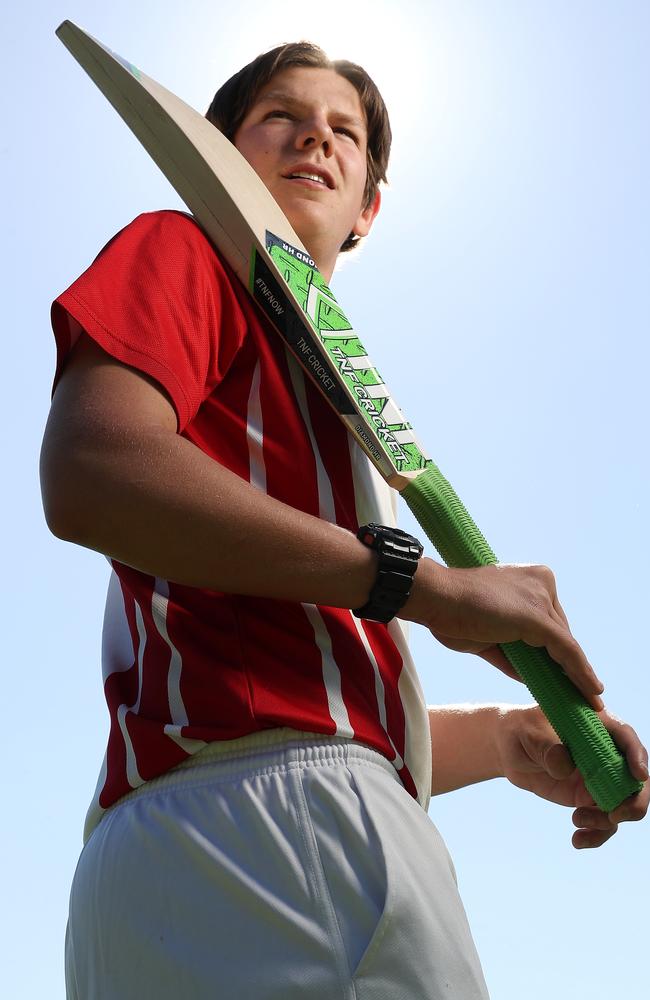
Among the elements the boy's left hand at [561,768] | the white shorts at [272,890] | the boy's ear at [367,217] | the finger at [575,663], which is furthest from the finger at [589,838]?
the boy's ear at [367,217]

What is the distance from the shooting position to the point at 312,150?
236 centimetres

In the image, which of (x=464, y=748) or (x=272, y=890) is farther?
(x=464, y=748)

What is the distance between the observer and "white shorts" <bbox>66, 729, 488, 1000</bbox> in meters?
1.41

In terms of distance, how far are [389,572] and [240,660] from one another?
0.85ft

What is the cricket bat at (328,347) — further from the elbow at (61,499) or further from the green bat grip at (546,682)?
the elbow at (61,499)

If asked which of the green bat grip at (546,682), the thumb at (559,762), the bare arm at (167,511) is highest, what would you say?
the bare arm at (167,511)

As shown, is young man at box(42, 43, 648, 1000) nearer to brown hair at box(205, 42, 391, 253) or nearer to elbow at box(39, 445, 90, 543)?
elbow at box(39, 445, 90, 543)

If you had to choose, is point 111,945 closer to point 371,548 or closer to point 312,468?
point 371,548

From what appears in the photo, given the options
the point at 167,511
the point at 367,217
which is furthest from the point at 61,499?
the point at 367,217

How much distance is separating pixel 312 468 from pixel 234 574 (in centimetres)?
39

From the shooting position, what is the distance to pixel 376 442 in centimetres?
189

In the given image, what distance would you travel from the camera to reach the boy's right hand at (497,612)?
5.28 ft

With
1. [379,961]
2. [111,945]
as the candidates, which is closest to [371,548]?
[379,961]

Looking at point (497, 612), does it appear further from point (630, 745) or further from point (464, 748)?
point (464, 748)
